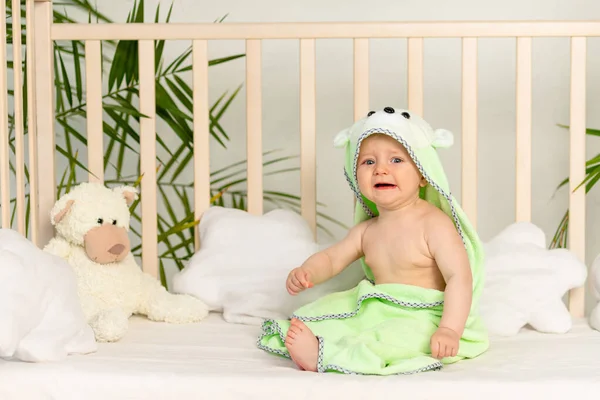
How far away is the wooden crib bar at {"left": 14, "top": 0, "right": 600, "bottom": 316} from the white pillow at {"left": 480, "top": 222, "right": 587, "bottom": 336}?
0.08 m

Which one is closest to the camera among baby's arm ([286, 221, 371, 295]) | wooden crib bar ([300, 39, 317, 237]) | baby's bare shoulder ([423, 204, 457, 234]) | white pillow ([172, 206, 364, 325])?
baby's bare shoulder ([423, 204, 457, 234])

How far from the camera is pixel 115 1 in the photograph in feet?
8.04

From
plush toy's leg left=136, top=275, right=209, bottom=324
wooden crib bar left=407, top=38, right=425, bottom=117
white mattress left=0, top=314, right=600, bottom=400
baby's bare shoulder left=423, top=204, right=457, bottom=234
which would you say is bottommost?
white mattress left=0, top=314, right=600, bottom=400

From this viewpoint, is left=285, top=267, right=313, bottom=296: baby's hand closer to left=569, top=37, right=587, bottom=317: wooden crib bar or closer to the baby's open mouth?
the baby's open mouth

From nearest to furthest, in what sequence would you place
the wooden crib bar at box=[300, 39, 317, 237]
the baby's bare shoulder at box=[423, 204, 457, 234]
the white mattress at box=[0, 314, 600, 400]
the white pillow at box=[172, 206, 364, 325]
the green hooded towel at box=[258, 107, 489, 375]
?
the white mattress at box=[0, 314, 600, 400], the green hooded towel at box=[258, 107, 489, 375], the baby's bare shoulder at box=[423, 204, 457, 234], the white pillow at box=[172, 206, 364, 325], the wooden crib bar at box=[300, 39, 317, 237]

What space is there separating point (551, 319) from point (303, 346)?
21.5 inches

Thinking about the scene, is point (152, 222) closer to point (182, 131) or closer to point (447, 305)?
point (182, 131)

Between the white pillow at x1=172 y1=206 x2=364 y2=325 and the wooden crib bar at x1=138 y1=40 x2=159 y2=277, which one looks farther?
the wooden crib bar at x1=138 y1=40 x2=159 y2=277

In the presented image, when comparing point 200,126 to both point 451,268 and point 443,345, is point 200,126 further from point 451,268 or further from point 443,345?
point 443,345

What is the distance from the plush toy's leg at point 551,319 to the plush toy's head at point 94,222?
0.82m

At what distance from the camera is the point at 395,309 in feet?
4.69

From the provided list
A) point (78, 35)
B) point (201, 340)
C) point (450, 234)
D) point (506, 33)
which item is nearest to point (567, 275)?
point (450, 234)

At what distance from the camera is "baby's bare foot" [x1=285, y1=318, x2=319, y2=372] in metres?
1.28

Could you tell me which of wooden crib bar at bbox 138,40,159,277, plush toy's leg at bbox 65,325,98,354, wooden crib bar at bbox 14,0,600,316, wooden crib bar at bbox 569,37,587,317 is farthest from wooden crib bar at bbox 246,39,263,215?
wooden crib bar at bbox 569,37,587,317
